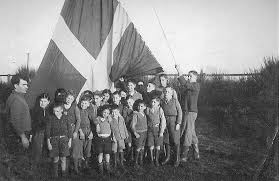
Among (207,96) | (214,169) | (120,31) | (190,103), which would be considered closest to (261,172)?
(214,169)

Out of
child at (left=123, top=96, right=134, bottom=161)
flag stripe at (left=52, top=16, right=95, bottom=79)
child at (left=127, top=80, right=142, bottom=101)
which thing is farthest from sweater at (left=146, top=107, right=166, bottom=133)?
flag stripe at (left=52, top=16, right=95, bottom=79)

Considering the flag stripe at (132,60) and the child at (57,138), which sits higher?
the flag stripe at (132,60)

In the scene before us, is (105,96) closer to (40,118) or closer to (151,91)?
(151,91)

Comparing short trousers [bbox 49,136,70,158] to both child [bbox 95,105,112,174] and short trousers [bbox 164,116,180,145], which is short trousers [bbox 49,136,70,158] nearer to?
child [bbox 95,105,112,174]

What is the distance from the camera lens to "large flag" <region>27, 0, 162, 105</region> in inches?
238

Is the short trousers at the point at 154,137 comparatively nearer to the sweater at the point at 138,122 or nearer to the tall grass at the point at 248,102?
the sweater at the point at 138,122

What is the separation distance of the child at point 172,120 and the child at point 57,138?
192cm

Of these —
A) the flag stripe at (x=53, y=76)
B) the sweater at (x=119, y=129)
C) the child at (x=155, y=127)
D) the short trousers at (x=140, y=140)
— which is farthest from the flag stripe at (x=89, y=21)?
the short trousers at (x=140, y=140)

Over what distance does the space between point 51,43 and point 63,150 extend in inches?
95.7

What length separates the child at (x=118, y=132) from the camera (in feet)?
17.6

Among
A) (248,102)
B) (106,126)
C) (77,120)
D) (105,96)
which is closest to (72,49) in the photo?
(105,96)

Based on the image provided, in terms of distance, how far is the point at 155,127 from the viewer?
556 centimetres

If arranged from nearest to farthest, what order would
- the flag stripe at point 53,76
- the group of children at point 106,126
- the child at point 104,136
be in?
the group of children at point 106,126 < the child at point 104,136 < the flag stripe at point 53,76

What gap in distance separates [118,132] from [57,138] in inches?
45.0
